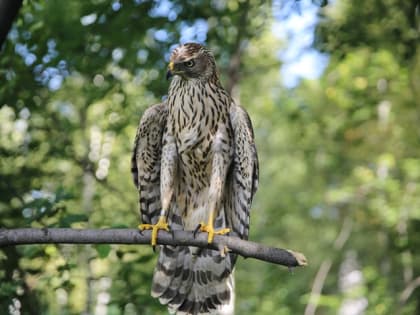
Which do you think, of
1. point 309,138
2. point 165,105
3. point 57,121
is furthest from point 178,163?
point 309,138

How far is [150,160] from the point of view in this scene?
6.22 m

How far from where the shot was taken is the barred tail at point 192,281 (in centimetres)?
614

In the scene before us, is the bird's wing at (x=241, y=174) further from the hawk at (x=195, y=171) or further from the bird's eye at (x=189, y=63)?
the bird's eye at (x=189, y=63)

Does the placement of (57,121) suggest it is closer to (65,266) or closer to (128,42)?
(128,42)

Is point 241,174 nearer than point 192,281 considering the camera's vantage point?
Yes

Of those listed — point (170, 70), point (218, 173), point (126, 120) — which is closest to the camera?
point (170, 70)

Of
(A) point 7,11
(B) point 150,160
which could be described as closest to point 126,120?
(B) point 150,160

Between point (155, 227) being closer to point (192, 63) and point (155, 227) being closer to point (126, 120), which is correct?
point (192, 63)

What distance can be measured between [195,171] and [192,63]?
3.05ft

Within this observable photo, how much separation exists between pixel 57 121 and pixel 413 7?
4115mm

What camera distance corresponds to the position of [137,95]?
28.6 ft

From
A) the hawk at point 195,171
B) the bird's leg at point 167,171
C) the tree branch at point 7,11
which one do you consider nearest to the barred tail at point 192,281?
the hawk at point 195,171

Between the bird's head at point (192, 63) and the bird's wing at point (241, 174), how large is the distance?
0.38 metres

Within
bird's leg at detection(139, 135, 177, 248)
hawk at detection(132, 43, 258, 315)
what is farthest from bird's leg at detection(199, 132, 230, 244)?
bird's leg at detection(139, 135, 177, 248)
